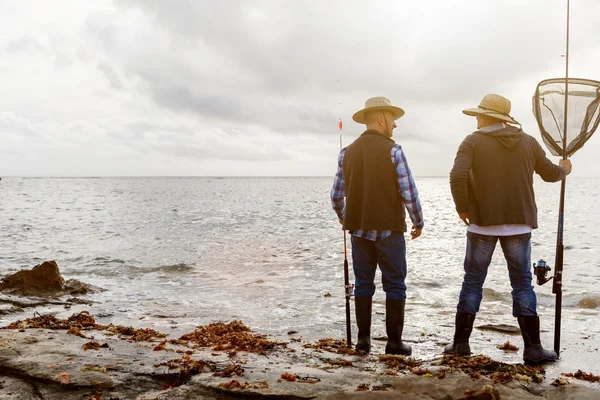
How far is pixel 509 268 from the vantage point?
510 cm

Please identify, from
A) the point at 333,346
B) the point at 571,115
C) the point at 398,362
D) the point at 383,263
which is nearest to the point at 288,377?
the point at 398,362

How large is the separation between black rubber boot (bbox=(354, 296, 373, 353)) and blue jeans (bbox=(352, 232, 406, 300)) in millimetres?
79

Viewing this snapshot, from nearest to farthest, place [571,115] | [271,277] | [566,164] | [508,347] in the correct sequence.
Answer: [566,164] → [571,115] → [508,347] → [271,277]

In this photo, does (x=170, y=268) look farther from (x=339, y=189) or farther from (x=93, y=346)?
(x=339, y=189)

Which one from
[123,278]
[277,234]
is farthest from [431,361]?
[277,234]

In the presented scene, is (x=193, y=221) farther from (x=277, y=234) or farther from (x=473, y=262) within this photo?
(x=473, y=262)

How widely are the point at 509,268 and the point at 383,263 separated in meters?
1.33

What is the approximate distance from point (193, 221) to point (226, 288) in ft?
63.5

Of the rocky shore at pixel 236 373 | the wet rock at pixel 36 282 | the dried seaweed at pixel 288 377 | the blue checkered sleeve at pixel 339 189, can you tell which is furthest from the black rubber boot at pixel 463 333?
the wet rock at pixel 36 282

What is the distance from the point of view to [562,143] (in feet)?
18.3

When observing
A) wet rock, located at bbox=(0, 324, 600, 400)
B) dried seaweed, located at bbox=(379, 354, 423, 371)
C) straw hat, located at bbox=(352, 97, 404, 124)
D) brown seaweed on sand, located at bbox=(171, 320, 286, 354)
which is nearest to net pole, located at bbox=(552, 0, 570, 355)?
wet rock, located at bbox=(0, 324, 600, 400)

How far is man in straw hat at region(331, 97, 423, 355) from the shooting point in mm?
5121

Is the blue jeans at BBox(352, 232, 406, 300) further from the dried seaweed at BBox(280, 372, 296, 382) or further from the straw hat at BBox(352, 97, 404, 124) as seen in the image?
the dried seaweed at BBox(280, 372, 296, 382)

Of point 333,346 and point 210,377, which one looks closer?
point 210,377
